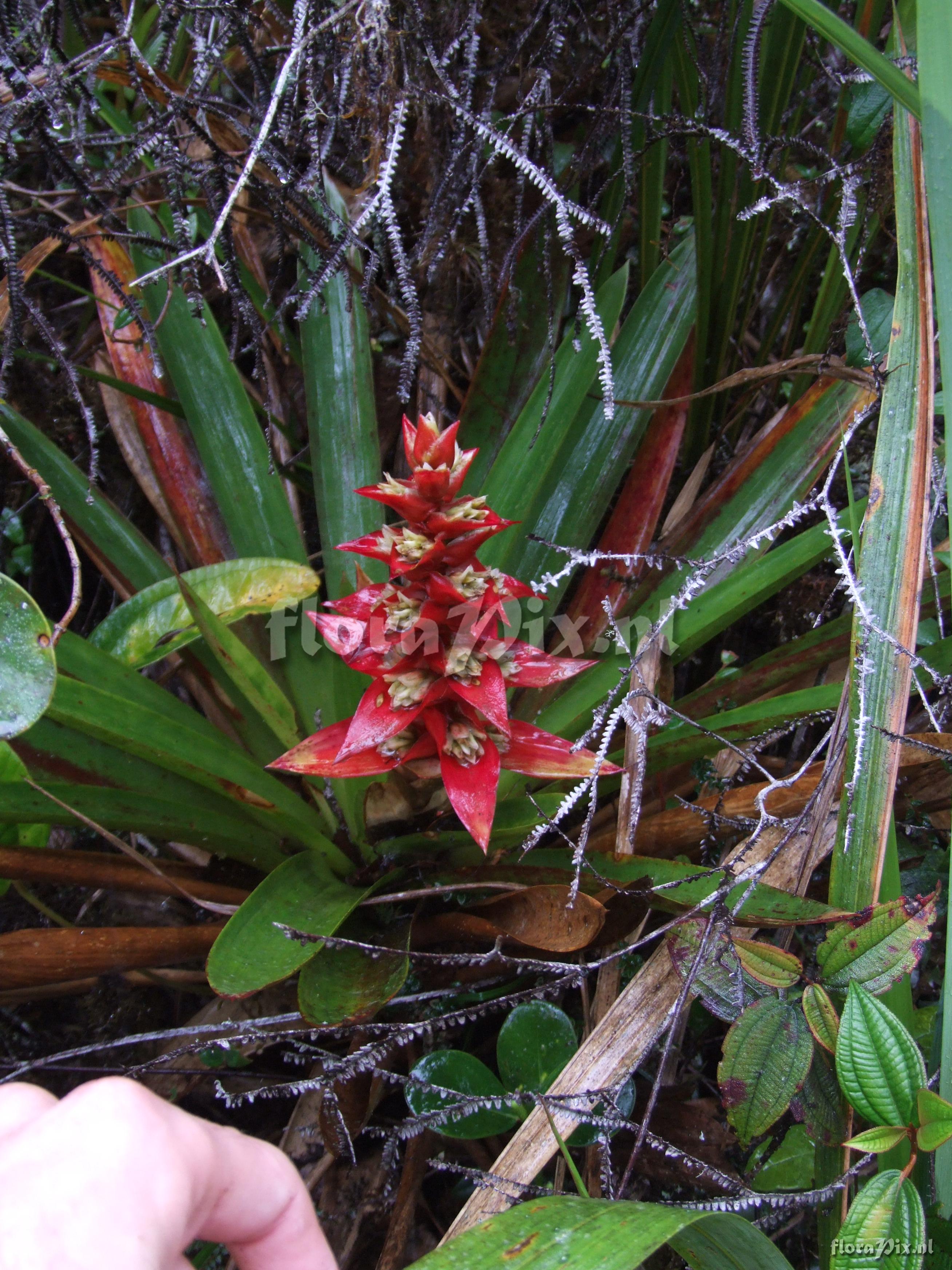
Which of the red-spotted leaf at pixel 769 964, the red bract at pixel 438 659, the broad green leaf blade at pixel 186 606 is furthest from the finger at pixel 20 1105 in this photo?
the broad green leaf blade at pixel 186 606

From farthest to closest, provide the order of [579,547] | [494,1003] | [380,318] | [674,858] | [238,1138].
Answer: [380,318] < [579,547] < [674,858] < [494,1003] < [238,1138]

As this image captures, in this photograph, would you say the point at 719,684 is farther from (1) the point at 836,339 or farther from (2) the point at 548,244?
(2) the point at 548,244

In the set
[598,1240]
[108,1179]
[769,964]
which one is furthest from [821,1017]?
[108,1179]

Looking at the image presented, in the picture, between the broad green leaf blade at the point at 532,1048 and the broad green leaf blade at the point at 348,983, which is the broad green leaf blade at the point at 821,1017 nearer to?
the broad green leaf blade at the point at 532,1048

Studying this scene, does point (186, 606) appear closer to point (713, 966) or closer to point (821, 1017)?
point (713, 966)

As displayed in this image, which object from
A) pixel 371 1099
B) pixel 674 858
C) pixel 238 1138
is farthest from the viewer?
pixel 674 858

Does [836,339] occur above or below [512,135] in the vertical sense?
below

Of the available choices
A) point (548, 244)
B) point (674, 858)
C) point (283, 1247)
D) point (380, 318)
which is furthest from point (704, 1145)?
point (380, 318)
